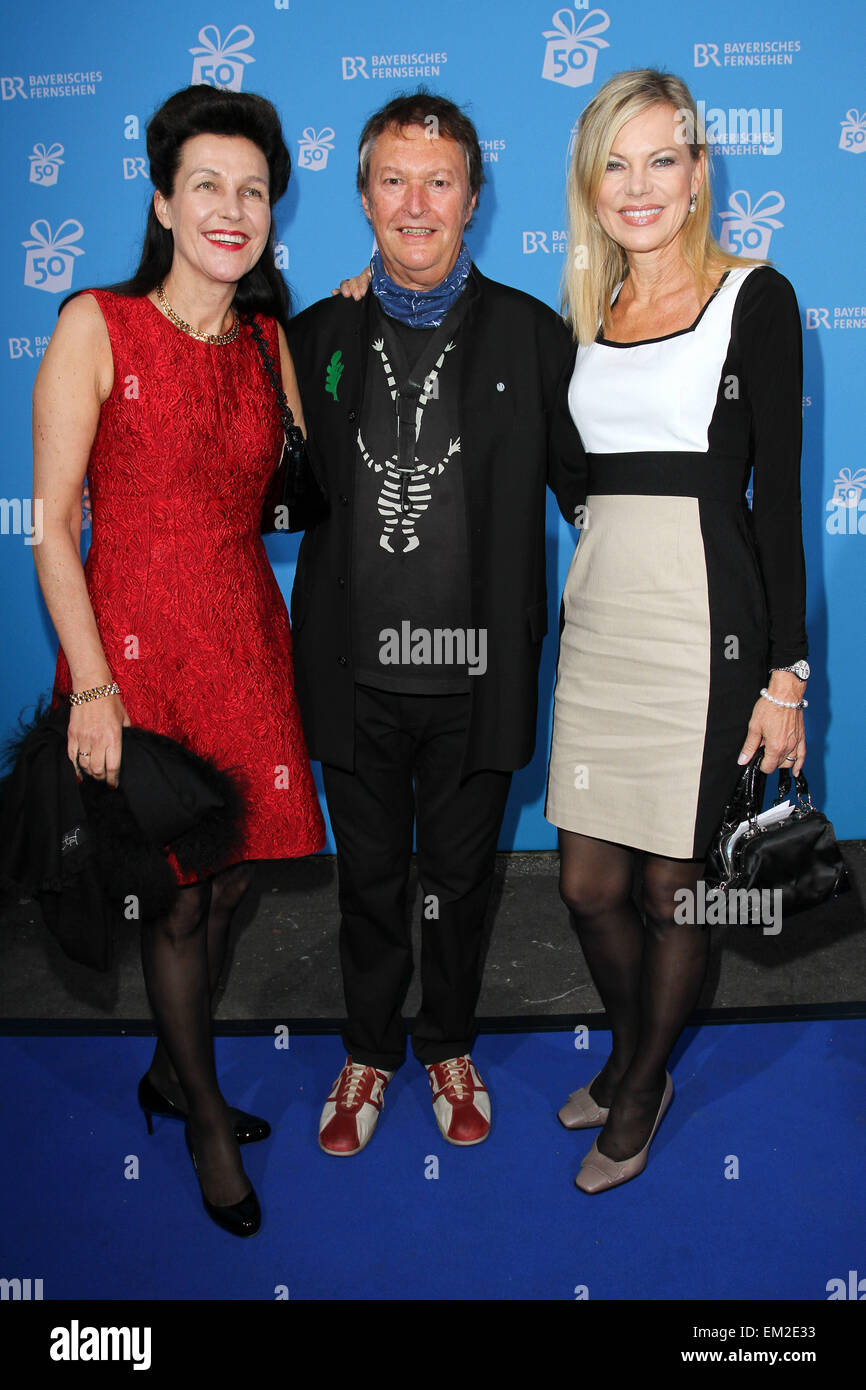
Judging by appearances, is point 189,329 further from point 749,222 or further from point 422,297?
point 749,222

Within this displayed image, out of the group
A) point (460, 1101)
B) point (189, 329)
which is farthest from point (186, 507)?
point (460, 1101)

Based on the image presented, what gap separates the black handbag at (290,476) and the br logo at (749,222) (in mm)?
1930

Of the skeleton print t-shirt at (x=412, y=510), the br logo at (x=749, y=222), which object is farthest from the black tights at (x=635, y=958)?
the br logo at (x=749, y=222)

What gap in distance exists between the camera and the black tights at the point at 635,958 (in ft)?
7.16

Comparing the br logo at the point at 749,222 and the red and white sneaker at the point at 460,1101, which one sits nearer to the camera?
the red and white sneaker at the point at 460,1101

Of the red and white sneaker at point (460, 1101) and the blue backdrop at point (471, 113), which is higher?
the blue backdrop at point (471, 113)

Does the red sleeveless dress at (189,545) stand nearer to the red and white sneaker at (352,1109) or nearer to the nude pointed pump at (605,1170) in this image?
the red and white sneaker at (352,1109)

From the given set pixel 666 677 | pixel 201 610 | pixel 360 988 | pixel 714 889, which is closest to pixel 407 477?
pixel 201 610

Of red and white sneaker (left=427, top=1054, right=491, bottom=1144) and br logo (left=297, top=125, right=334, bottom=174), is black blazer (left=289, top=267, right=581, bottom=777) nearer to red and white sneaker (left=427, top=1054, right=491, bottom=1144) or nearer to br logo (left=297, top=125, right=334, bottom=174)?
red and white sneaker (left=427, top=1054, right=491, bottom=1144)

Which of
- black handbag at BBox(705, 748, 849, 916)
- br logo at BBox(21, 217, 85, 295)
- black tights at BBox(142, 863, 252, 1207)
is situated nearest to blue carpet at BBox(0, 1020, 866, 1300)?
black tights at BBox(142, 863, 252, 1207)

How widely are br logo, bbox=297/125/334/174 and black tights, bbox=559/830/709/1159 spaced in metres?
2.35

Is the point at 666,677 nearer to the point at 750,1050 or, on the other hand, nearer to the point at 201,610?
the point at 201,610

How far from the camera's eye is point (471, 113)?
3.41 meters

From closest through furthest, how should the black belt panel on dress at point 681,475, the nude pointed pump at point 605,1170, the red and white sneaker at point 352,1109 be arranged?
the black belt panel on dress at point 681,475
the nude pointed pump at point 605,1170
the red and white sneaker at point 352,1109
